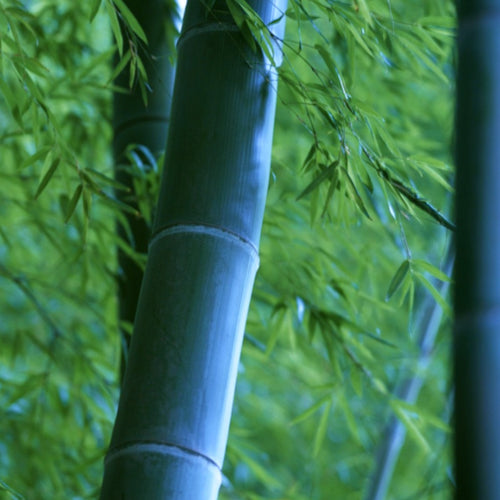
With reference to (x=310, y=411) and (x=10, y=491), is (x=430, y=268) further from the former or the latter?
(x=10, y=491)

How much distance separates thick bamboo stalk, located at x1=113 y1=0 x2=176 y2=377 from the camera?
1.68 m

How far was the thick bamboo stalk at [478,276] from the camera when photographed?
0.68 meters

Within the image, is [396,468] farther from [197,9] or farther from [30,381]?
[197,9]

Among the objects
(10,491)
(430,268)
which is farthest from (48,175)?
(430,268)

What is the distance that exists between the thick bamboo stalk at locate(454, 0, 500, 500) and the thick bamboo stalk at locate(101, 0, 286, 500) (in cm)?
42

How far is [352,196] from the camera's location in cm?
128

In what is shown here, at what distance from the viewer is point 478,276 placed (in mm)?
734

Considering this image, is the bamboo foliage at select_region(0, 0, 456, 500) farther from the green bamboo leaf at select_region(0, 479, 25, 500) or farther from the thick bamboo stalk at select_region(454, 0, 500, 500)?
the thick bamboo stalk at select_region(454, 0, 500, 500)

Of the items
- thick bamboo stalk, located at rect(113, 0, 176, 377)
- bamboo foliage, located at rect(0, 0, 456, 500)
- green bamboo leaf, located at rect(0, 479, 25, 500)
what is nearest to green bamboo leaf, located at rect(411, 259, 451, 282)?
bamboo foliage, located at rect(0, 0, 456, 500)

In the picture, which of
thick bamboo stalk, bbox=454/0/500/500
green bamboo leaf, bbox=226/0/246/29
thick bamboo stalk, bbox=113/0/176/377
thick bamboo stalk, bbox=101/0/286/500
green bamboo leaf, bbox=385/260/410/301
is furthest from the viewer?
thick bamboo stalk, bbox=113/0/176/377

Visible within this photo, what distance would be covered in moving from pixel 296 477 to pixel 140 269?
6.12ft

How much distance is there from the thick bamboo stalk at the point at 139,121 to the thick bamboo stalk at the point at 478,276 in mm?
940

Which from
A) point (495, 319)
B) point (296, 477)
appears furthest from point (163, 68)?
point (296, 477)

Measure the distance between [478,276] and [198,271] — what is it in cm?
48
